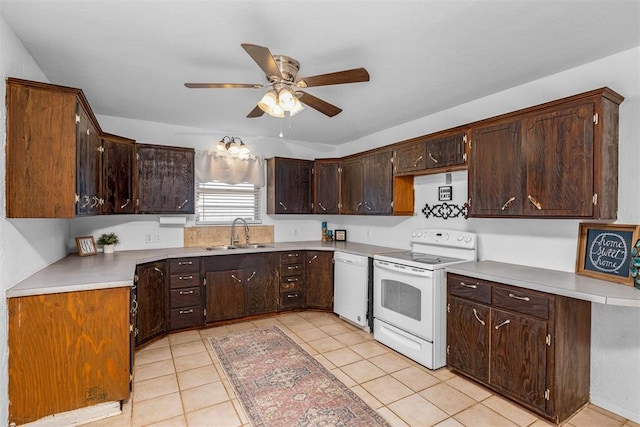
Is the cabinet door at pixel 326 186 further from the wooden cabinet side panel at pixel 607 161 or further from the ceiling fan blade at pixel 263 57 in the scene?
the wooden cabinet side panel at pixel 607 161

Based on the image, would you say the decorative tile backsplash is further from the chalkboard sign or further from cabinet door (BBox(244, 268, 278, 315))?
the chalkboard sign

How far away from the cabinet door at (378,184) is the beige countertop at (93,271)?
1.83 feet

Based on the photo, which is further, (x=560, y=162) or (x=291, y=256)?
(x=291, y=256)

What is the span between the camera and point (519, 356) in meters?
2.31

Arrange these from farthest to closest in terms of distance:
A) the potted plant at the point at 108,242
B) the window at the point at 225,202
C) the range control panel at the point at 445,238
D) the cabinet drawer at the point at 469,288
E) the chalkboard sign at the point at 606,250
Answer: the window at the point at 225,202 < the potted plant at the point at 108,242 < the range control panel at the point at 445,238 < the cabinet drawer at the point at 469,288 < the chalkboard sign at the point at 606,250

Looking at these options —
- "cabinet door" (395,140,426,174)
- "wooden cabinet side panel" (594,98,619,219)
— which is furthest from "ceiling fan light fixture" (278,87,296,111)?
"wooden cabinet side panel" (594,98,619,219)

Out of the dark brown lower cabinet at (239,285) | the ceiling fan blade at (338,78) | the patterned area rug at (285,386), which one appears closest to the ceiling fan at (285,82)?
the ceiling fan blade at (338,78)

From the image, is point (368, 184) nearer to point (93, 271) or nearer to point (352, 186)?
point (352, 186)

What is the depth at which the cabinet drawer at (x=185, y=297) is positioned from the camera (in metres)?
3.65

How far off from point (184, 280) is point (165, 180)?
122 cm

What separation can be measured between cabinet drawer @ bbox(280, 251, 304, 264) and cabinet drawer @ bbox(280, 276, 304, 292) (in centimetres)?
23

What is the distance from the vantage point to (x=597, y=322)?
238 cm

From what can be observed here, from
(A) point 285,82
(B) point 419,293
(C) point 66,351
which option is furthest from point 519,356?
(C) point 66,351

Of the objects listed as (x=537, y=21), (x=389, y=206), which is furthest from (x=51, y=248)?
(x=537, y=21)
